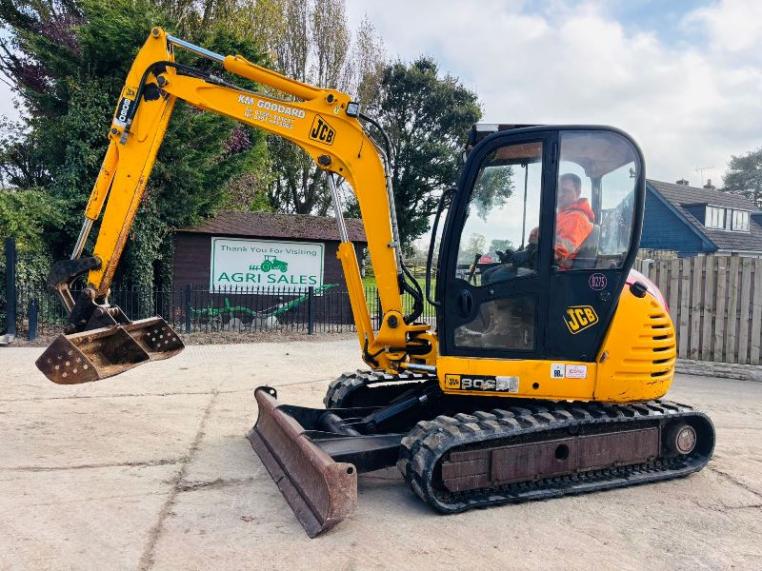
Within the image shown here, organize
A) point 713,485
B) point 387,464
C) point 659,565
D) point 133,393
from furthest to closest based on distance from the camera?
1. point 133,393
2. point 713,485
3. point 387,464
4. point 659,565

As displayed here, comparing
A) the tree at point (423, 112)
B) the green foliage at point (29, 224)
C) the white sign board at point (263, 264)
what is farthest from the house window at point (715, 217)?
the green foliage at point (29, 224)

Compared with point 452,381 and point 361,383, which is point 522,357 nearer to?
point 452,381

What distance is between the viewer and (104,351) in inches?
199

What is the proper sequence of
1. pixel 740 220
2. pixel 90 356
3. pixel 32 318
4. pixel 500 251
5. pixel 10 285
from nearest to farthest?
pixel 500 251, pixel 90 356, pixel 32 318, pixel 10 285, pixel 740 220

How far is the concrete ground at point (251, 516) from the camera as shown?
3324 millimetres

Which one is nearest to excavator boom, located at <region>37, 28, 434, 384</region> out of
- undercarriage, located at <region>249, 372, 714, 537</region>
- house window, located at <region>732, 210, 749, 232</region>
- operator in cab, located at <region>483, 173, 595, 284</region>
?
undercarriage, located at <region>249, 372, 714, 537</region>

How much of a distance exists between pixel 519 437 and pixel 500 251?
1.32 m

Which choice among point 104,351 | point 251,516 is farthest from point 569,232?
point 104,351

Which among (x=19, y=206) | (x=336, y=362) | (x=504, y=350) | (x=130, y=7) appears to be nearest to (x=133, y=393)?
(x=336, y=362)

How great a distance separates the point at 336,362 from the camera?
10.3m

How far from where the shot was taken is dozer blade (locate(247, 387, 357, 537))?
3.50m

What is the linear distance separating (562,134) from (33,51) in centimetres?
1312

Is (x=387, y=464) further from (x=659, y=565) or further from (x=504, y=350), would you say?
(x=659, y=565)

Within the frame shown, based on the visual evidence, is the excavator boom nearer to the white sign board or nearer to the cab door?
the cab door
